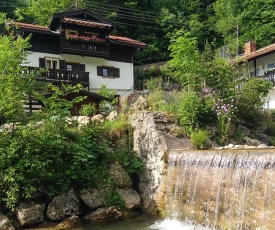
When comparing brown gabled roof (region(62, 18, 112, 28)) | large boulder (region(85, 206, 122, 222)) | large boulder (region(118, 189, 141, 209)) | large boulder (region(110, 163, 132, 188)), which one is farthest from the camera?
brown gabled roof (region(62, 18, 112, 28))

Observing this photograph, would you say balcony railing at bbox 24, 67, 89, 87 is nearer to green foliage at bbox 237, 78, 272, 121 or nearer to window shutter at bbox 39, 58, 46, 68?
window shutter at bbox 39, 58, 46, 68

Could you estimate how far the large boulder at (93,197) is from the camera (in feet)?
34.8

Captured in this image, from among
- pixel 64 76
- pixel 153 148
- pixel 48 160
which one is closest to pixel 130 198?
pixel 153 148

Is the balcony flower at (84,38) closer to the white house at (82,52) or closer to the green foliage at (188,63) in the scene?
the white house at (82,52)

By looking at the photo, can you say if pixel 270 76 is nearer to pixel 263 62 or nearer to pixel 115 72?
pixel 263 62

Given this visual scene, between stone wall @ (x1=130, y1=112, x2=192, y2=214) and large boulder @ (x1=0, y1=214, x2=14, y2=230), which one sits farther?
stone wall @ (x1=130, y1=112, x2=192, y2=214)

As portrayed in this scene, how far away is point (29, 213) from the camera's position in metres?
9.63

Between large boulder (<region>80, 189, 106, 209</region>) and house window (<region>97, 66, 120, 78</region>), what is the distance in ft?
56.3

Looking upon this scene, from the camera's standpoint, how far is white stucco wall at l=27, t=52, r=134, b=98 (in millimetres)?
26000

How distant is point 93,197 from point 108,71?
17906 millimetres

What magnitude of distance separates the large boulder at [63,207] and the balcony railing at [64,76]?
1406cm

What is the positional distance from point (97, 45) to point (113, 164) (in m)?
16.5

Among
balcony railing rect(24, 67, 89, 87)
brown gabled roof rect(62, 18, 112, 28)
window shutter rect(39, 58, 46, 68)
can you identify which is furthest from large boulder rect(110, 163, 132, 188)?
brown gabled roof rect(62, 18, 112, 28)

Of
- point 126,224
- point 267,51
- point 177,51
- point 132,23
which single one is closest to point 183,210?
point 126,224
